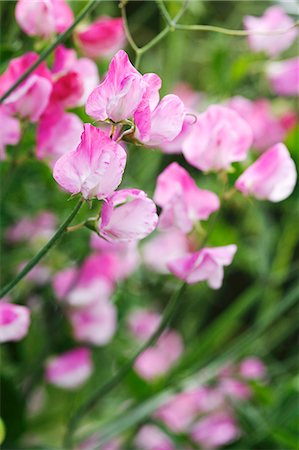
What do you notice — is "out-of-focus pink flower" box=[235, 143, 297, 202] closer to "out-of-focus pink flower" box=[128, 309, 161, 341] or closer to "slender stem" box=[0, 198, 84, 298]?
"slender stem" box=[0, 198, 84, 298]

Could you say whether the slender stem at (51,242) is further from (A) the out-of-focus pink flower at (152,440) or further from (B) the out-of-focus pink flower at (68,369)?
(A) the out-of-focus pink flower at (152,440)

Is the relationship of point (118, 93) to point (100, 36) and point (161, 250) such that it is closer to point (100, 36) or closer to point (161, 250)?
point (100, 36)

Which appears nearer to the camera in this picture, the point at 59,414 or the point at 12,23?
the point at 12,23

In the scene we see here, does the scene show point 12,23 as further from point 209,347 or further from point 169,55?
point 209,347

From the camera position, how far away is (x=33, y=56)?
1.65ft

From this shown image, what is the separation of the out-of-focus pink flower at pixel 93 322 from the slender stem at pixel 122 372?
106 millimetres

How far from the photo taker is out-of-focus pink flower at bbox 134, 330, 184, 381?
112 centimetres

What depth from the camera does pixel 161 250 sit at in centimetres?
92

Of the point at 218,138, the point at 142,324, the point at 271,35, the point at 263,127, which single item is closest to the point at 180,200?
the point at 218,138

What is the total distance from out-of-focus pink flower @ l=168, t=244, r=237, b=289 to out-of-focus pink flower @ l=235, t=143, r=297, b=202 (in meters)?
0.06

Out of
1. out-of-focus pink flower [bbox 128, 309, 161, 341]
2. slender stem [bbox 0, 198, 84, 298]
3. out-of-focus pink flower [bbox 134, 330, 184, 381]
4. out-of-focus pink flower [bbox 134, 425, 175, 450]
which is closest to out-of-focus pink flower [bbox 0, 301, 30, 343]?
slender stem [bbox 0, 198, 84, 298]

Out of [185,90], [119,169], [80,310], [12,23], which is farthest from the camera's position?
[185,90]

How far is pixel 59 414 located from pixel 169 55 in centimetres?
41

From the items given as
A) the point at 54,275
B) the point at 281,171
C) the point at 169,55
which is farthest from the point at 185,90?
the point at 281,171
